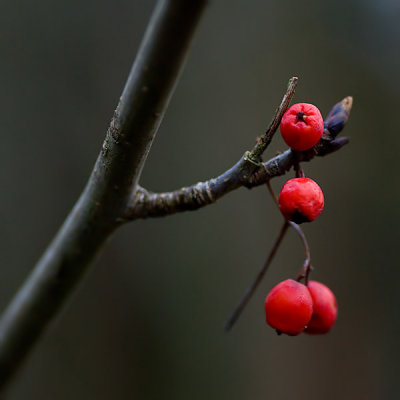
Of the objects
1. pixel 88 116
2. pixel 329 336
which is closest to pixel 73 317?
pixel 88 116

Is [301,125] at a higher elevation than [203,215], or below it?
higher

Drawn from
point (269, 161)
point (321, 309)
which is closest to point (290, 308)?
point (321, 309)

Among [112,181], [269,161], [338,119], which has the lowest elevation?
[112,181]

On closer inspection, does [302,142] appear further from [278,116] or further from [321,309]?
[321,309]

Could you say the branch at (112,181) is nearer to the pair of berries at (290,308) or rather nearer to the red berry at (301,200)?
the red berry at (301,200)

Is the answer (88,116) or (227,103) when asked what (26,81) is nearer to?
(88,116)
